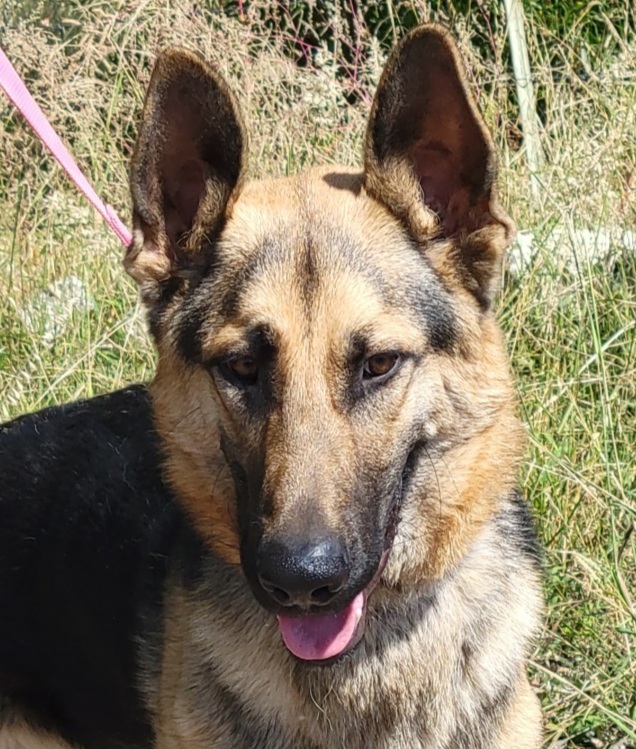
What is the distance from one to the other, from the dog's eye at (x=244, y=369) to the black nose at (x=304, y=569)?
0.44 meters

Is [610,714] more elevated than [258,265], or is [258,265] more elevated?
[258,265]

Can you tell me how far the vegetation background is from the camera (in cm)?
359

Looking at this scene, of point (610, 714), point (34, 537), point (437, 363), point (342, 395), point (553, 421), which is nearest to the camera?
point (342, 395)

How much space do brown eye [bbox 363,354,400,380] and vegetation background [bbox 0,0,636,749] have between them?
1128 mm

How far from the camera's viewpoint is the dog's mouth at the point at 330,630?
2.49 m

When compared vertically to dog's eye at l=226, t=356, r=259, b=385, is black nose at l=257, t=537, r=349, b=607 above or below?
below

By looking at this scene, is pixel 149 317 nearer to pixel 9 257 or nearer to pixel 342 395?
pixel 342 395

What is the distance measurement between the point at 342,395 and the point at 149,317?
Answer: 68cm

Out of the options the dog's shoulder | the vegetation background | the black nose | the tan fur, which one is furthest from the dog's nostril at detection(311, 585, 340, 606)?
the vegetation background

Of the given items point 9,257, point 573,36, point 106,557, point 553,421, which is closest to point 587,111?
point 573,36

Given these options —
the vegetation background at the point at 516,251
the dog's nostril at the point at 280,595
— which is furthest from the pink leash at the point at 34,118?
the dog's nostril at the point at 280,595

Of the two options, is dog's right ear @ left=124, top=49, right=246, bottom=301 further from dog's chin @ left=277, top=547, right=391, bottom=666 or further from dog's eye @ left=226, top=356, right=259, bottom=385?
dog's chin @ left=277, top=547, right=391, bottom=666

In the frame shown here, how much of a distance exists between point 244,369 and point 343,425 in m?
0.29

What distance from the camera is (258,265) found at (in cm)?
262
